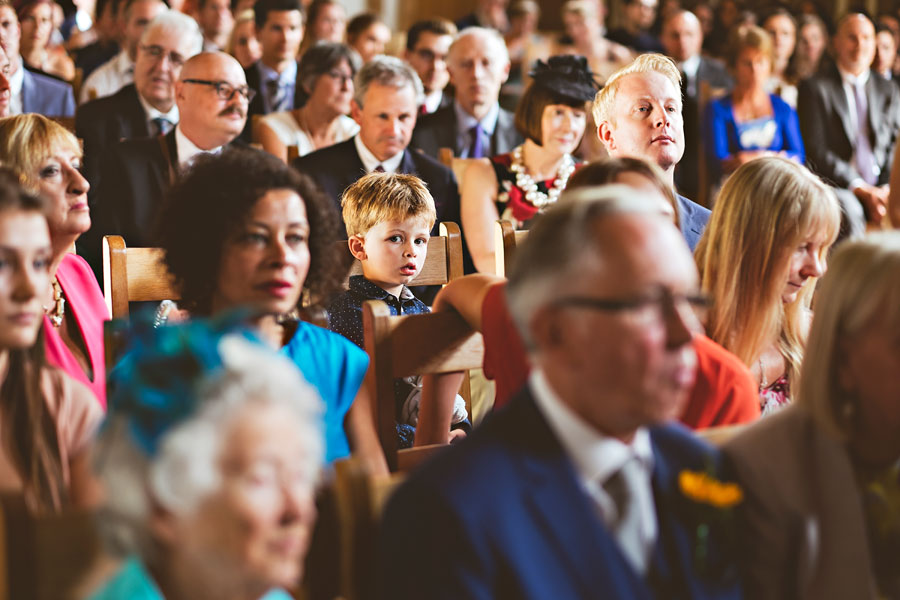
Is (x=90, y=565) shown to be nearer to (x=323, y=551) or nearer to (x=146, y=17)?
(x=323, y=551)

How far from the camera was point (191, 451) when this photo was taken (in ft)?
3.51

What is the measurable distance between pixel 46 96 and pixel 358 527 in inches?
184

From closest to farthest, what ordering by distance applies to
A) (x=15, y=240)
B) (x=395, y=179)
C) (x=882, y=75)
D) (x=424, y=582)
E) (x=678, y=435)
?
(x=424, y=582) < (x=678, y=435) < (x=15, y=240) < (x=395, y=179) < (x=882, y=75)

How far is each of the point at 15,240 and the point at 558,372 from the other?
811mm

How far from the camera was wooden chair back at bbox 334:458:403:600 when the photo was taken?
125 cm

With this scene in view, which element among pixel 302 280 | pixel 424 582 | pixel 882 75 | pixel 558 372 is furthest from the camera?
pixel 882 75

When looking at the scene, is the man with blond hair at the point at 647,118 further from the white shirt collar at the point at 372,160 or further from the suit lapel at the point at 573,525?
the suit lapel at the point at 573,525

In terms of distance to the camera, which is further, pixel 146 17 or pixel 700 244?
pixel 146 17

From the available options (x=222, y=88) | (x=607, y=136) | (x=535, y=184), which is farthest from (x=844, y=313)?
(x=222, y=88)

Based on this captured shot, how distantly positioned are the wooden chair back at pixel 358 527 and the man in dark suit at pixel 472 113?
4.20 meters

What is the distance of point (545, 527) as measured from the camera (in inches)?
45.7

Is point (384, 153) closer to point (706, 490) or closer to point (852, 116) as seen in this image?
point (706, 490)

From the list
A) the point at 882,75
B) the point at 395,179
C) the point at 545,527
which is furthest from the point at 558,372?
the point at 882,75

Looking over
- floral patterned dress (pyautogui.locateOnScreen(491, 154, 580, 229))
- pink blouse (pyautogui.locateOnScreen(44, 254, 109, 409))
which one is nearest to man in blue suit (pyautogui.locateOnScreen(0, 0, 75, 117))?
floral patterned dress (pyautogui.locateOnScreen(491, 154, 580, 229))
